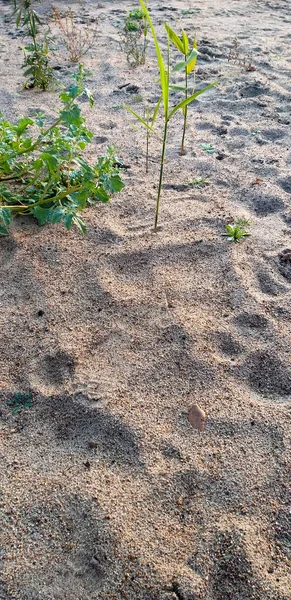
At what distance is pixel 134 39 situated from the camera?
486 cm

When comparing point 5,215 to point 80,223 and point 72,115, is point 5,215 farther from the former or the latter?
point 72,115

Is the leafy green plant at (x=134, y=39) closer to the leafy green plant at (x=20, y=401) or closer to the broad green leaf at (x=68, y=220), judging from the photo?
the broad green leaf at (x=68, y=220)

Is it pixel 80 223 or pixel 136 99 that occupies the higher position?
pixel 136 99

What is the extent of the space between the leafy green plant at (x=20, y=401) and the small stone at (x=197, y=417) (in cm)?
58

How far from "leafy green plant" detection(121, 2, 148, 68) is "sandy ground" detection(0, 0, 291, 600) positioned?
1.65 m

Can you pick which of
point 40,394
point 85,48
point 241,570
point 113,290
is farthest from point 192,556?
point 85,48

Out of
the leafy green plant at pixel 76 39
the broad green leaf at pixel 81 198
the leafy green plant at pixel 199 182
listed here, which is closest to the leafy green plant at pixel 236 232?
the leafy green plant at pixel 199 182

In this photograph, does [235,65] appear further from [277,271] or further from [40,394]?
[40,394]

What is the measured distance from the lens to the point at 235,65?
14.9 feet

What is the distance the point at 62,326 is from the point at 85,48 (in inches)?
149

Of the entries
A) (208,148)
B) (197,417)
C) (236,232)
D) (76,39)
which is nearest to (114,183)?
(236,232)

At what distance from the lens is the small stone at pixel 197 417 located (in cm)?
184

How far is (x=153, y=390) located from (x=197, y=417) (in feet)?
0.64

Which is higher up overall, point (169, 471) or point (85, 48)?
point (85, 48)
